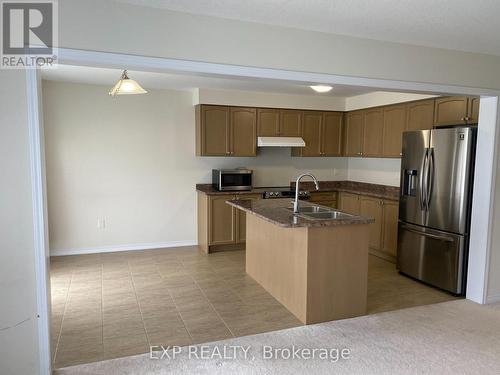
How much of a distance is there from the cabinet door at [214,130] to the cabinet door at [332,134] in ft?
5.64

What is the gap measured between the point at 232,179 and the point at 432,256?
2.92 metres

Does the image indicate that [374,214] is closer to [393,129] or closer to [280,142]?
[393,129]

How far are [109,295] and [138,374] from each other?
61.0 inches

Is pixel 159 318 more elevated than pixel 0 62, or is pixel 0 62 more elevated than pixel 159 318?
pixel 0 62

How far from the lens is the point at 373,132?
Answer: 573 cm

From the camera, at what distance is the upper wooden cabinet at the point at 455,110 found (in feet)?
13.5

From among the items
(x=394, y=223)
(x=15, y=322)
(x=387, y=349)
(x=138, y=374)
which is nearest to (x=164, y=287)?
(x=138, y=374)

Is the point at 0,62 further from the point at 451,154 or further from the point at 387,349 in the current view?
the point at 451,154

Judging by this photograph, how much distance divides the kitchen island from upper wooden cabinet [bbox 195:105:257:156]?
2179 millimetres

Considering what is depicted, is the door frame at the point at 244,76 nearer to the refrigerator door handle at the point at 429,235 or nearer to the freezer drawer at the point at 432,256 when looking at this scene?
the freezer drawer at the point at 432,256

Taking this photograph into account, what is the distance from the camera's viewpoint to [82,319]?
3.37 metres

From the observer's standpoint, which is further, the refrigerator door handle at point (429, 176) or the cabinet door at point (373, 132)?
the cabinet door at point (373, 132)

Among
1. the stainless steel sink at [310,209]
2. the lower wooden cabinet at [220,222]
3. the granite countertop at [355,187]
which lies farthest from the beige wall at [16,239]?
the granite countertop at [355,187]

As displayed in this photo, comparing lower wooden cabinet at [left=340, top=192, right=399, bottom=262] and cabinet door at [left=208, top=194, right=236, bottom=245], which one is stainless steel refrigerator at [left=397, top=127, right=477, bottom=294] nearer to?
lower wooden cabinet at [left=340, top=192, right=399, bottom=262]
